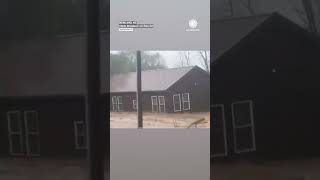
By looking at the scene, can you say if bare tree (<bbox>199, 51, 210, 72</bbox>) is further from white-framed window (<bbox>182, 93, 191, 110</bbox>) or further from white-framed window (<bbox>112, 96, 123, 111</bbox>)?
white-framed window (<bbox>112, 96, 123, 111</bbox>)

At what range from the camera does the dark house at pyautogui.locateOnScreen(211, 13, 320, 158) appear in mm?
2920

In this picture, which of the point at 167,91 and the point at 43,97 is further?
the point at 43,97

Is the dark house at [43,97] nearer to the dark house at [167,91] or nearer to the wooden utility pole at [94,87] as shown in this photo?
the wooden utility pole at [94,87]

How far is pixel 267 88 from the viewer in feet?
9.63

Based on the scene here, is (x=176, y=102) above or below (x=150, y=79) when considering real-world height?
below

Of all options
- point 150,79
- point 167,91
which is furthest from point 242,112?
point 150,79

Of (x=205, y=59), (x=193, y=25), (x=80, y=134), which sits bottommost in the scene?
(x=80, y=134)

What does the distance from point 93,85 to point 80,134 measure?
345mm

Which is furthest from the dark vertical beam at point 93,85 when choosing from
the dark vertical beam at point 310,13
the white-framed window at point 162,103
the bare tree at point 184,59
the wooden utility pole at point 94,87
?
the dark vertical beam at point 310,13

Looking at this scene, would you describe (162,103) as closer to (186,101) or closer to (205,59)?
(186,101)

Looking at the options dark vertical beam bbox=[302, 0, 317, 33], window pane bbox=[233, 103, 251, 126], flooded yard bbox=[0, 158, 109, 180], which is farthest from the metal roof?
dark vertical beam bbox=[302, 0, 317, 33]

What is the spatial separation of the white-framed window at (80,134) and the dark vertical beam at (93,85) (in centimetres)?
4

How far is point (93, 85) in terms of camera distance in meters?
2.94

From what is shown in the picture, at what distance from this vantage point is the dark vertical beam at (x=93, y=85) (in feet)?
9.60
